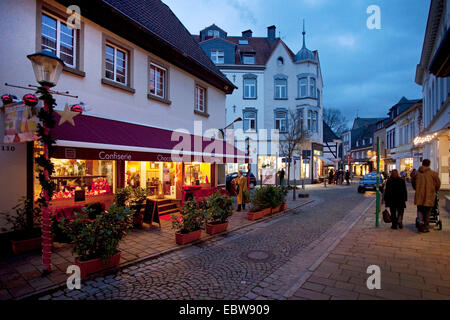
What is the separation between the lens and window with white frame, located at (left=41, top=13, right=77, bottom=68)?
6.96 metres

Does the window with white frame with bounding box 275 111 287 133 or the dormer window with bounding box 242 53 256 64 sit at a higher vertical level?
the dormer window with bounding box 242 53 256 64

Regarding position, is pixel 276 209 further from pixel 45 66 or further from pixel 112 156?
pixel 45 66

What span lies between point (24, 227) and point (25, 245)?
0.43 metres

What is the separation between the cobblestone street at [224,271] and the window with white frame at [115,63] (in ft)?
20.9

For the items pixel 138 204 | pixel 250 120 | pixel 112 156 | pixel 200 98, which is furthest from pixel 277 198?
pixel 250 120

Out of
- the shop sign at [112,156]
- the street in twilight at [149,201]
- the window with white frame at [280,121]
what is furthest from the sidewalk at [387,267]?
the window with white frame at [280,121]

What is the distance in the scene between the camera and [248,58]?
95.8 ft

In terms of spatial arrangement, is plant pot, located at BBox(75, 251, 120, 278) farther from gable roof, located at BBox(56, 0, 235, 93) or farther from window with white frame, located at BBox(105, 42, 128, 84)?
gable roof, located at BBox(56, 0, 235, 93)

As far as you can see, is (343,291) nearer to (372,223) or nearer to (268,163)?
(372,223)

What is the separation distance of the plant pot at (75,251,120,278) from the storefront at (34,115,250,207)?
252 centimetres

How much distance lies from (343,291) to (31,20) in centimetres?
904

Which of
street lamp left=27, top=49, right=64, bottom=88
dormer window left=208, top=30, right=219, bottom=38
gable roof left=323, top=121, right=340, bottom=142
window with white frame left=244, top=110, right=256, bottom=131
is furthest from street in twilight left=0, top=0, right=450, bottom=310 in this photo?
gable roof left=323, top=121, right=340, bottom=142

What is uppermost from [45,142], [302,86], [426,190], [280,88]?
[302,86]
